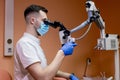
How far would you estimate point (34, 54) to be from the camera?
153cm

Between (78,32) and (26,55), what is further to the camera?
(78,32)

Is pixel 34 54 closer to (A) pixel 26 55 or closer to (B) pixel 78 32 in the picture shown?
(A) pixel 26 55

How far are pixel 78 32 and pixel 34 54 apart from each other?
4.98 ft

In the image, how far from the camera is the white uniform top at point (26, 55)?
150cm

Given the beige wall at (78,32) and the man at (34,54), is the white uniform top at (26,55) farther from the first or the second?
the beige wall at (78,32)

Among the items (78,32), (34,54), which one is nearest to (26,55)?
(34,54)

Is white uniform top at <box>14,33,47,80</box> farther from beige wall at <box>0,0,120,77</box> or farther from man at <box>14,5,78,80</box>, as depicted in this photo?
beige wall at <box>0,0,120,77</box>

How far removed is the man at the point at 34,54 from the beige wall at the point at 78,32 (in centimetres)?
87

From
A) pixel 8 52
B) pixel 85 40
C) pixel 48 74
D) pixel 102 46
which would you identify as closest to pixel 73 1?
pixel 85 40

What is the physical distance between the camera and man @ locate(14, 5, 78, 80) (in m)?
1.45

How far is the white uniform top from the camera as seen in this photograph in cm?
150

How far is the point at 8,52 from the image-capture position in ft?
7.98

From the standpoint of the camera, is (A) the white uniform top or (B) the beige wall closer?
(A) the white uniform top

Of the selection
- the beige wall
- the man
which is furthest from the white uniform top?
the beige wall
